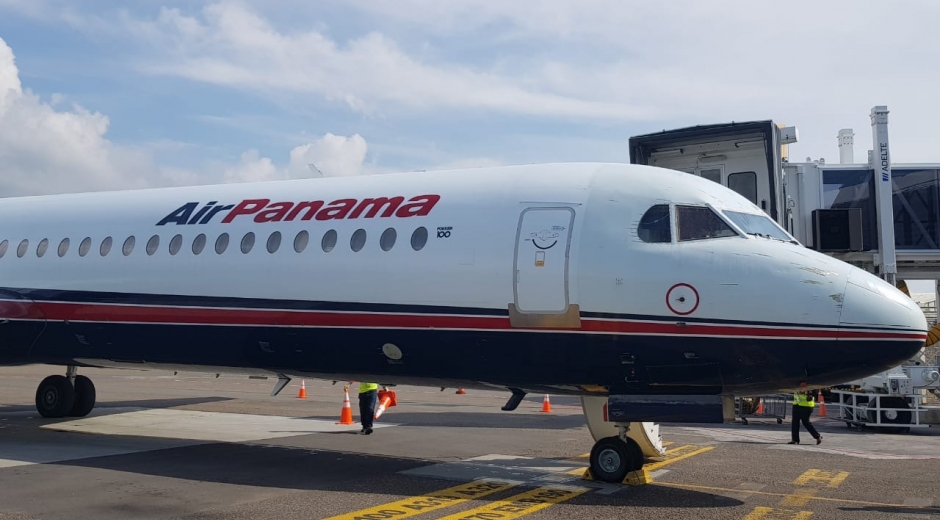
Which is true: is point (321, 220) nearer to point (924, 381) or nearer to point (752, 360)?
point (752, 360)

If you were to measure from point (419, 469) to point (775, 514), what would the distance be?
5309 mm

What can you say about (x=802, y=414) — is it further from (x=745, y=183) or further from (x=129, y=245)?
(x=129, y=245)

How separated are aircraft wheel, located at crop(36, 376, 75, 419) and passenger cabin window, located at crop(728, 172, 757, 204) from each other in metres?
15.9

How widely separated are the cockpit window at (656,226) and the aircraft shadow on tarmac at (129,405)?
47.3ft

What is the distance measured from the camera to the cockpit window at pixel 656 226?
11.2 metres

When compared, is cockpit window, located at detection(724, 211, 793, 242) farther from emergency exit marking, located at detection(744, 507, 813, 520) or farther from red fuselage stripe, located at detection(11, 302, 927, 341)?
emergency exit marking, located at detection(744, 507, 813, 520)

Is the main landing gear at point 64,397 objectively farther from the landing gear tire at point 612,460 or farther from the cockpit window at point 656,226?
the cockpit window at point 656,226

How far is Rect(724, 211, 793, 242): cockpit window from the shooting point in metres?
11.4

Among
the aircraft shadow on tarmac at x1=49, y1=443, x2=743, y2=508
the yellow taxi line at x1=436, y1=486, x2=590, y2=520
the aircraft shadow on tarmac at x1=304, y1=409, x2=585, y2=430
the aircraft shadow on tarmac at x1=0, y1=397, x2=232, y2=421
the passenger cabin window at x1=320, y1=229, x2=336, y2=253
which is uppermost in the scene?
the passenger cabin window at x1=320, y1=229, x2=336, y2=253

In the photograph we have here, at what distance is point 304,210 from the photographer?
1366cm

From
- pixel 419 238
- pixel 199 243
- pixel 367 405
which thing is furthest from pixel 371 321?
pixel 367 405

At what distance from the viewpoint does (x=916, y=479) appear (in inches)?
520

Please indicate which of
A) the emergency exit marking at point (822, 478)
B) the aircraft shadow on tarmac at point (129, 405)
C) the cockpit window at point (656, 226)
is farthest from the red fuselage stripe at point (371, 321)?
the aircraft shadow on tarmac at point (129, 405)

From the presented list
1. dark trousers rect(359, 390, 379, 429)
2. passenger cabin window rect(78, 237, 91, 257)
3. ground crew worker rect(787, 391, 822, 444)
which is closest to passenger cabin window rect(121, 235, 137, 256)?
passenger cabin window rect(78, 237, 91, 257)
